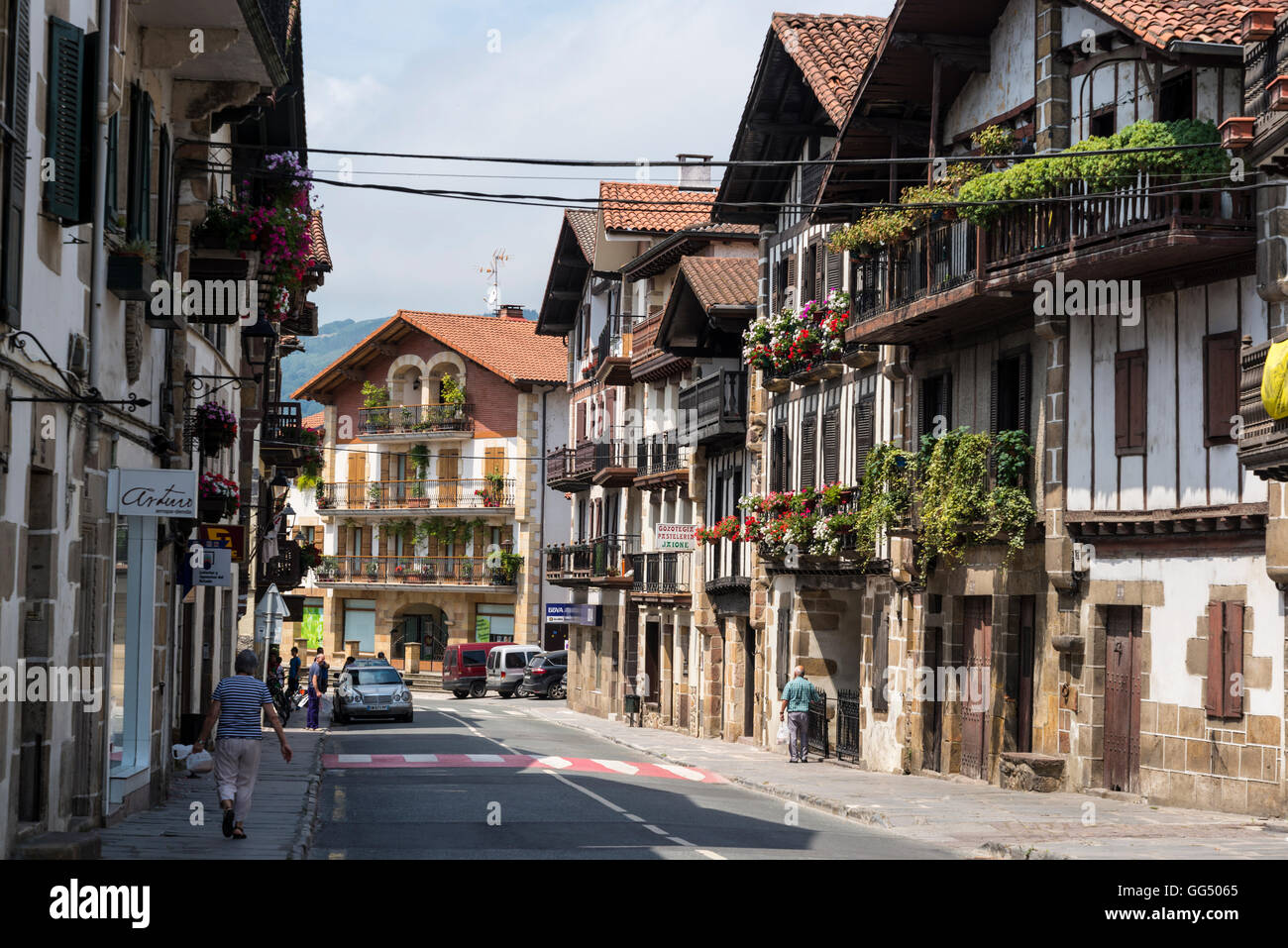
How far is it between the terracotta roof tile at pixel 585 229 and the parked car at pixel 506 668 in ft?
54.6

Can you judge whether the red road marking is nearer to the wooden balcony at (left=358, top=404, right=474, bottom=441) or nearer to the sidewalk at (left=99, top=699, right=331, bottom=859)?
the sidewalk at (left=99, top=699, right=331, bottom=859)

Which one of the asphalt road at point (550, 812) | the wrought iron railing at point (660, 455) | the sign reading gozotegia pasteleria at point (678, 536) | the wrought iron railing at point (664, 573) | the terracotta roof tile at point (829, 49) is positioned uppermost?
the terracotta roof tile at point (829, 49)

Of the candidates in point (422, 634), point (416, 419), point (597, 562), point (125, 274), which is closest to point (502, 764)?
point (125, 274)

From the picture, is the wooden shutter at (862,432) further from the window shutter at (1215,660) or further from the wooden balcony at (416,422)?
the wooden balcony at (416,422)

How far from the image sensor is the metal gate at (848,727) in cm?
3247

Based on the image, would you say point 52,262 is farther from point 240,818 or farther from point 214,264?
point 214,264

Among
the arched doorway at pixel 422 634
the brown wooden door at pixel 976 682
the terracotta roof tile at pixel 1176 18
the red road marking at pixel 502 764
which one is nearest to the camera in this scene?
the terracotta roof tile at pixel 1176 18

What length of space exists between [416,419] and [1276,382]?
66.9 m

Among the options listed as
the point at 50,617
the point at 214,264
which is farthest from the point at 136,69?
the point at 50,617

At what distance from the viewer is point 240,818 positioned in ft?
55.1

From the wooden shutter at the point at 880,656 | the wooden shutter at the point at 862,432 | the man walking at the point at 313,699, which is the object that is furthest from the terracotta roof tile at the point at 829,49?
the man walking at the point at 313,699

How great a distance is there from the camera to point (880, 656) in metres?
31.0

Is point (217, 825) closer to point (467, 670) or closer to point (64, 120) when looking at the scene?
point (64, 120)

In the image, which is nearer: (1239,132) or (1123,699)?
(1239,132)
